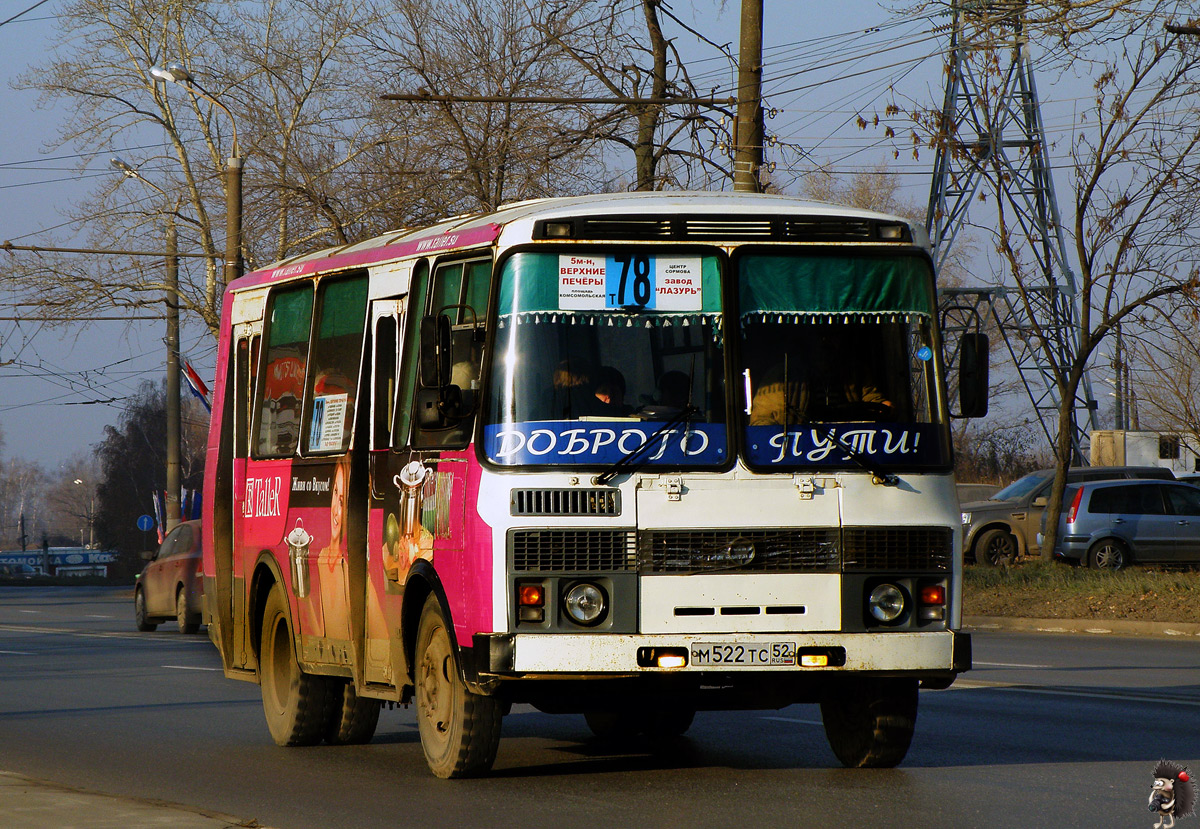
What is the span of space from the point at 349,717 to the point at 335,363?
2.27 m

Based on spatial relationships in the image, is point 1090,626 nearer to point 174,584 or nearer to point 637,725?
point 637,725

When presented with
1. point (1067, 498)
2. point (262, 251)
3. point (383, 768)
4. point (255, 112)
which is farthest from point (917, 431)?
point (255, 112)

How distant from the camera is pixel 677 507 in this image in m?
8.04

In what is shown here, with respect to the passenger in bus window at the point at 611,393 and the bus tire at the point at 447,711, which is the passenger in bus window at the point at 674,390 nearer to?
the passenger in bus window at the point at 611,393

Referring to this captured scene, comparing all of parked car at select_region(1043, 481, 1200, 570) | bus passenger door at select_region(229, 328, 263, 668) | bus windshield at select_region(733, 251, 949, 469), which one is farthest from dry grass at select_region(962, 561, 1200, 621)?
Answer: bus windshield at select_region(733, 251, 949, 469)

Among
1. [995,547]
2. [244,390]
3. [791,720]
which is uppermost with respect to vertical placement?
[244,390]

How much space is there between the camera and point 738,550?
26.5 feet

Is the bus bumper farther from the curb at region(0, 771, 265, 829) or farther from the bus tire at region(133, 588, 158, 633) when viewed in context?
the bus tire at region(133, 588, 158, 633)

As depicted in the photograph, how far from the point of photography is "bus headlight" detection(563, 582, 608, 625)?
7.93 m

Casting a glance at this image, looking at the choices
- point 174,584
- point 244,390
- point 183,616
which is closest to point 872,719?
point 244,390

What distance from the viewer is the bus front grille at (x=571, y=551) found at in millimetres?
7938

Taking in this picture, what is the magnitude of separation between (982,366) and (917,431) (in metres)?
0.63

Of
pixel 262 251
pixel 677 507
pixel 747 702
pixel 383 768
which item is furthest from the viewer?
pixel 262 251

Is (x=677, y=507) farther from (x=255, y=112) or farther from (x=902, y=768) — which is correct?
(x=255, y=112)
